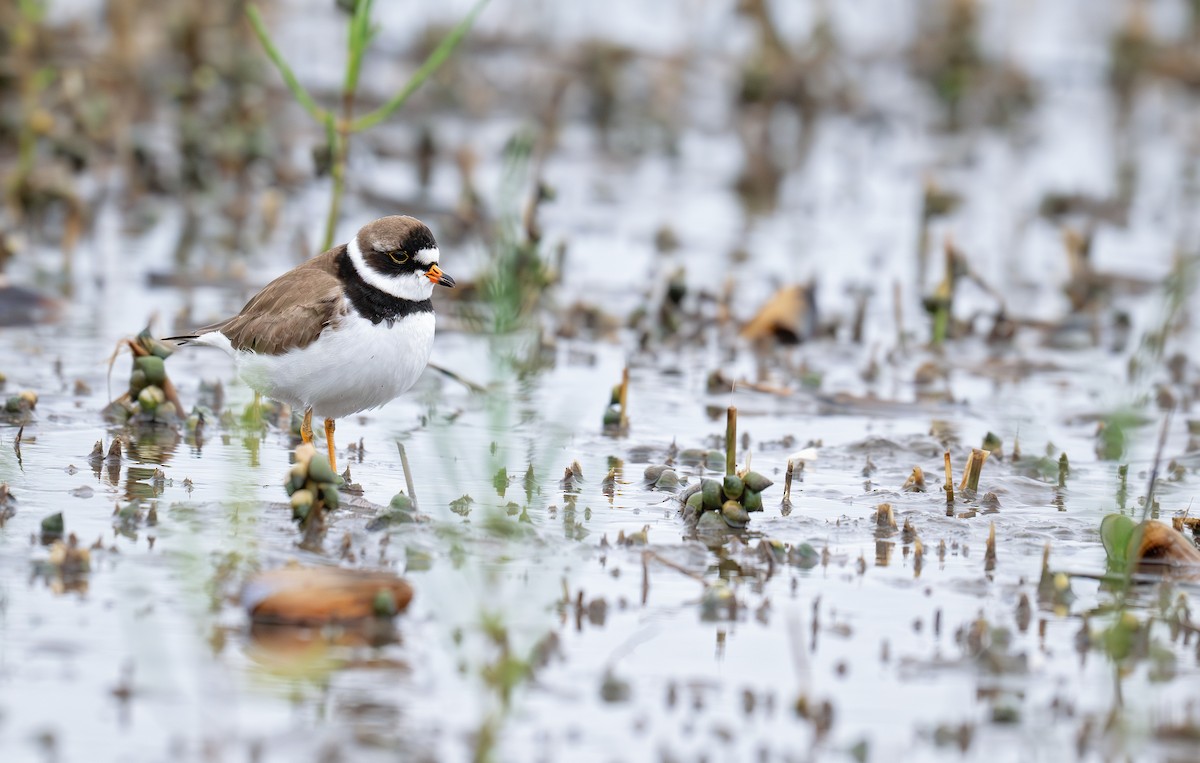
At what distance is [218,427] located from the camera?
689cm

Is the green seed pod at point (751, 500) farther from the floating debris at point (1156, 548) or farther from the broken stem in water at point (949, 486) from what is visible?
the floating debris at point (1156, 548)

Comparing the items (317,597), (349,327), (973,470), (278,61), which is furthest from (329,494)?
(278,61)

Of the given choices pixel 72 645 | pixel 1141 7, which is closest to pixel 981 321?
pixel 72 645

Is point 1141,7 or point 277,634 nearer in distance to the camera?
point 277,634

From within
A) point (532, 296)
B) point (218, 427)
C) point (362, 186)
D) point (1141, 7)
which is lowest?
point (218, 427)

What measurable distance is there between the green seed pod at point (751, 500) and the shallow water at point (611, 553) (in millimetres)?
141

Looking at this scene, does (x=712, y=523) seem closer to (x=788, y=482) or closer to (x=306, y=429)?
(x=788, y=482)

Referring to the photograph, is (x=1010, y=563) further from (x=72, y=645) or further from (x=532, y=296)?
(x=532, y=296)

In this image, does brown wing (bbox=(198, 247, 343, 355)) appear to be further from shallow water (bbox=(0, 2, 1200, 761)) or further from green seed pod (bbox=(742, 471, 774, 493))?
green seed pod (bbox=(742, 471, 774, 493))

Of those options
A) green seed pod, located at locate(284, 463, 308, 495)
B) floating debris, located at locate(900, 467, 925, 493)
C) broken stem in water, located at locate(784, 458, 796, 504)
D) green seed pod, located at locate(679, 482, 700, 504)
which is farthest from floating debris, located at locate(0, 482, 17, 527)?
floating debris, located at locate(900, 467, 925, 493)

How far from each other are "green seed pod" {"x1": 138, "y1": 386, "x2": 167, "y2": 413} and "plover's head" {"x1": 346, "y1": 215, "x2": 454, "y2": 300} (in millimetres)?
1030

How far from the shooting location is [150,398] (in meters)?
6.66

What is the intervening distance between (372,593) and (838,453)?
293cm

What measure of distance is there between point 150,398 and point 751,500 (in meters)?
2.47
